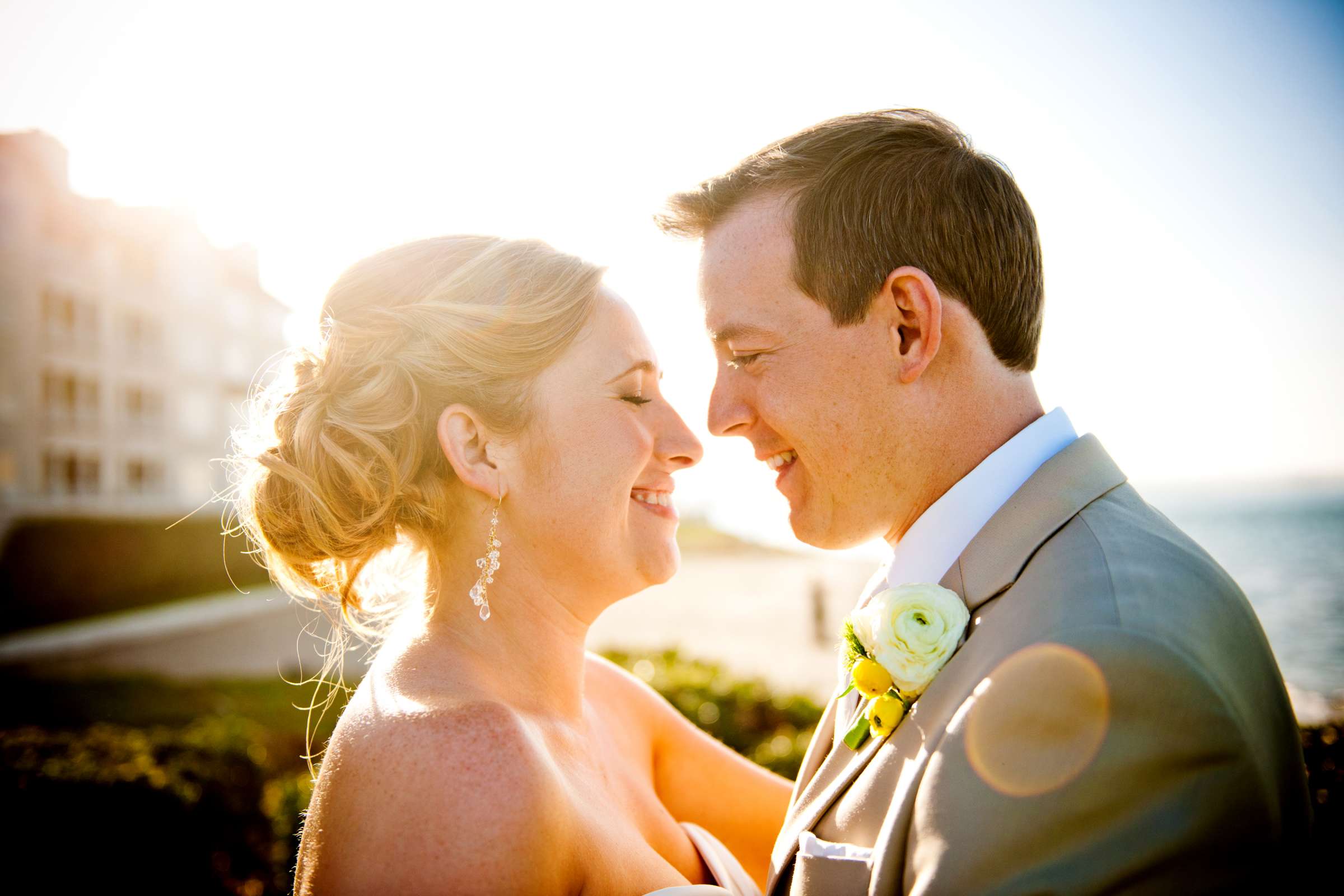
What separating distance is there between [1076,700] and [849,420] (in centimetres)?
137

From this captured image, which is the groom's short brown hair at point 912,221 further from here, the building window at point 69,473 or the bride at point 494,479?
the building window at point 69,473

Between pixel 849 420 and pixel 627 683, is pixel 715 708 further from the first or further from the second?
pixel 849 420

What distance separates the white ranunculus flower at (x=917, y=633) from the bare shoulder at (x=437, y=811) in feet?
3.61

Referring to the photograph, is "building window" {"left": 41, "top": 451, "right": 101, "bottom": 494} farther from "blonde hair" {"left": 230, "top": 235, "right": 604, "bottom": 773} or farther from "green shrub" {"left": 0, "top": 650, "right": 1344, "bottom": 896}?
"blonde hair" {"left": 230, "top": 235, "right": 604, "bottom": 773}

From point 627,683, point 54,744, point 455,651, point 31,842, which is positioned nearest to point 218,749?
point 54,744

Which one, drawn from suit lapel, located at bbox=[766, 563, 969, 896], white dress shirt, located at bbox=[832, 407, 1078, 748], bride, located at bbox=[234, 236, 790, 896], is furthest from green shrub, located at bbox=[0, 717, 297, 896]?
white dress shirt, located at bbox=[832, 407, 1078, 748]

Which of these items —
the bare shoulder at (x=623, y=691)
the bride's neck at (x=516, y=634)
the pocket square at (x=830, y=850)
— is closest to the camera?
the pocket square at (x=830, y=850)

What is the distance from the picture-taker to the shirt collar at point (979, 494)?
2.71 m

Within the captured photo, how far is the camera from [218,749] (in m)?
5.91

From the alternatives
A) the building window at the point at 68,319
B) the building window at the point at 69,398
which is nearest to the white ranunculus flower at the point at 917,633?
the building window at the point at 69,398

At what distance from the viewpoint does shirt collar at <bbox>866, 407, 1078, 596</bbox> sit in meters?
2.71

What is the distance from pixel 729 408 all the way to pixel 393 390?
132 centimetres

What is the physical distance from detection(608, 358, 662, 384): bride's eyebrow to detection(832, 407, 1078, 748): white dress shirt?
4.31ft

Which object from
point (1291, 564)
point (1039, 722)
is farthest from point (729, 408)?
point (1291, 564)
